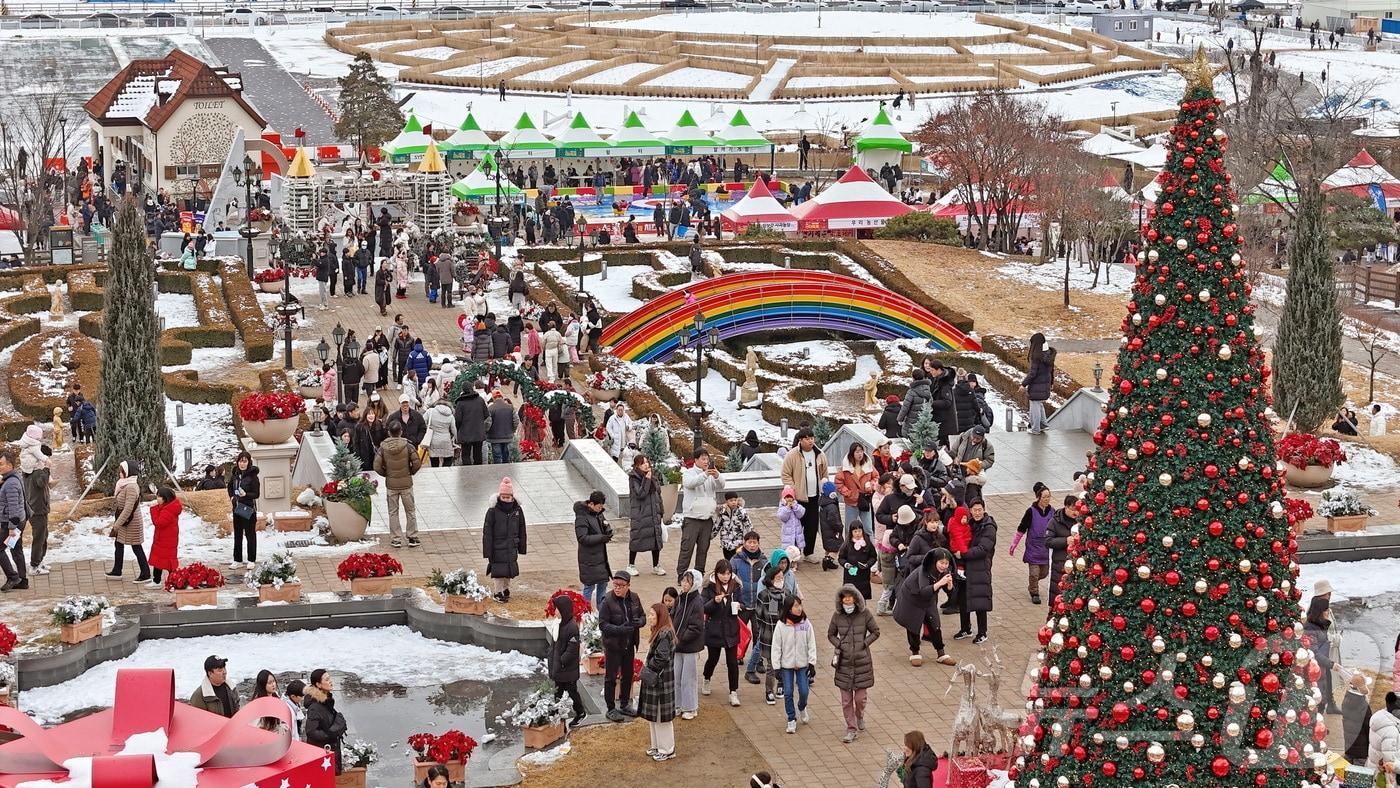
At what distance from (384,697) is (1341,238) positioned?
1443 inches

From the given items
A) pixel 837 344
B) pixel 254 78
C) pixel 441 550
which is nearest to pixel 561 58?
pixel 254 78

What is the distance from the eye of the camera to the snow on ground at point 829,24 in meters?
94.4

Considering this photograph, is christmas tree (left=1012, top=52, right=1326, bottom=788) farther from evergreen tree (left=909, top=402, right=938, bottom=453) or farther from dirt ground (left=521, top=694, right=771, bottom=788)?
evergreen tree (left=909, top=402, right=938, bottom=453)

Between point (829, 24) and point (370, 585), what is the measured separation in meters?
80.9

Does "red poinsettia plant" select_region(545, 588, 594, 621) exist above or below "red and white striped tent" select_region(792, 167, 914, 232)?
above

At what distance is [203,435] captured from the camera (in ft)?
105

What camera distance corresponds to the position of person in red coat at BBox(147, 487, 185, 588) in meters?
19.7

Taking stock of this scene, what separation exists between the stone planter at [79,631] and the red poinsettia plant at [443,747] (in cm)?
400

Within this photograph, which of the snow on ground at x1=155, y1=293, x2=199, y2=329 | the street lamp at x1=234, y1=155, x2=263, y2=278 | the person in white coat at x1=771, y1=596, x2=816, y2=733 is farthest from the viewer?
the street lamp at x1=234, y1=155, x2=263, y2=278

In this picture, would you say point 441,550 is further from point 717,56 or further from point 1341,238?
point 717,56

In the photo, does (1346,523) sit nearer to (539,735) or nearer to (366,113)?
(539,735)

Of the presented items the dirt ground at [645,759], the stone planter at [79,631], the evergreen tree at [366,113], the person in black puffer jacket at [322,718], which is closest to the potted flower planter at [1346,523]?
the dirt ground at [645,759]

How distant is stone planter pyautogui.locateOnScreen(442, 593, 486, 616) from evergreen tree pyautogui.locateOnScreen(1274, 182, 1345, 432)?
38.3 ft

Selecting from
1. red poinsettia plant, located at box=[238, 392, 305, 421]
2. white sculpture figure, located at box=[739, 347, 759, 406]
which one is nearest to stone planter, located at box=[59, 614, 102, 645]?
red poinsettia plant, located at box=[238, 392, 305, 421]
